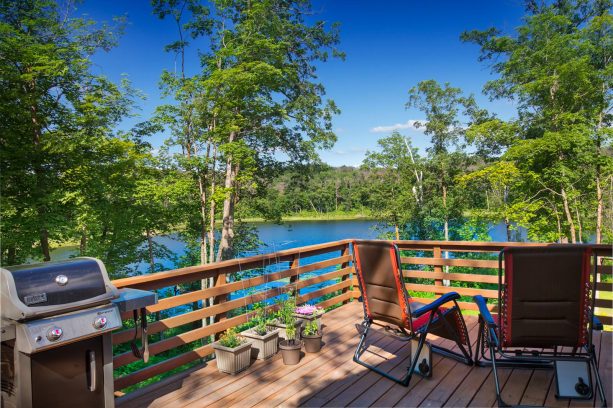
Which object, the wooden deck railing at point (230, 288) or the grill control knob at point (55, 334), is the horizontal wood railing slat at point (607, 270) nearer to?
the wooden deck railing at point (230, 288)

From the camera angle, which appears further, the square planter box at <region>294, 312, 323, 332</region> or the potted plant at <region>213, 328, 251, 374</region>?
the square planter box at <region>294, 312, 323, 332</region>

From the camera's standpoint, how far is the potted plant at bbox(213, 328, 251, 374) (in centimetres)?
275

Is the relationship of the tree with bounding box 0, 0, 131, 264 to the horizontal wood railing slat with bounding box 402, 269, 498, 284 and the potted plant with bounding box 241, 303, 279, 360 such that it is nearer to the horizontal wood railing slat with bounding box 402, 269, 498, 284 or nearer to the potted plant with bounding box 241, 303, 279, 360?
the potted plant with bounding box 241, 303, 279, 360

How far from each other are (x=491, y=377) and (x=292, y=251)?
2.04 m

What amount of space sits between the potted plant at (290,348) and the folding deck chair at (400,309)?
46 centimetres

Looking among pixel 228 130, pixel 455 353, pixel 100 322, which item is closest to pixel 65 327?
pixel 100 322

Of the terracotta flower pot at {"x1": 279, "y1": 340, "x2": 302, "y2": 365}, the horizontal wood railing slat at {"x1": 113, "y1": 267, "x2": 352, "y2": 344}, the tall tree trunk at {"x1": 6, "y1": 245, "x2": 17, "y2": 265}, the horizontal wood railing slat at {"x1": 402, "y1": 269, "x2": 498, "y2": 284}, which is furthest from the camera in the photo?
the tall tree trunk at {"x1": 6, "y1": 245, "x2": 17, "y2": 265}

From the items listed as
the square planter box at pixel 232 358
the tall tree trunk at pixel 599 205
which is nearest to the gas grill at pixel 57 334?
the square planter box at pixel 232 358

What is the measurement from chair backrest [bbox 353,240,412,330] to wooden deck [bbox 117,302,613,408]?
437mm

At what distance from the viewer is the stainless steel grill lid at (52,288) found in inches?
62.1

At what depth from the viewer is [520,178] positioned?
1299 centimetres

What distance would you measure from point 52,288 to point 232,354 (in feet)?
4.66

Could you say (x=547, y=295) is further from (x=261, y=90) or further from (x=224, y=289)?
(x=261, y=90)

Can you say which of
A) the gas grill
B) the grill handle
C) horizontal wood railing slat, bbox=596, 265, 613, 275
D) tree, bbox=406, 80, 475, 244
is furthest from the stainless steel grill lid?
tree, bbox=406, 80, 475, 244
